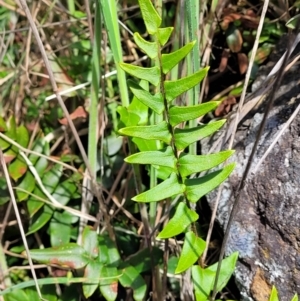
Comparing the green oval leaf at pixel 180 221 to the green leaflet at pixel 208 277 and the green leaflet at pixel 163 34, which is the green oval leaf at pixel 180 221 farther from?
the green leaflet at pixel 163 34

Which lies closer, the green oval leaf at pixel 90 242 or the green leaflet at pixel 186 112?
the green leaflet at pixel 186 112

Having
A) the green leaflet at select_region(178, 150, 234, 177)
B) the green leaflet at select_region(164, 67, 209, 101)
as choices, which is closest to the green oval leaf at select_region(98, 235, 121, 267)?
the green leaflet at select_region(178, 150, 234, 177)

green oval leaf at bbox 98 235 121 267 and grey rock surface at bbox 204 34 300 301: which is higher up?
grey rock surface at bbox 204 34 300 301

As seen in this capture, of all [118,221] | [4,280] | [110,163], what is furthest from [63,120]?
[4,280]

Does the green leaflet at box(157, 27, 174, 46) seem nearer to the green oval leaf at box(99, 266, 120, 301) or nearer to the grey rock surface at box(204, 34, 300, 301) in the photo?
the grey rock surface at box(204, 34, 300, 301)

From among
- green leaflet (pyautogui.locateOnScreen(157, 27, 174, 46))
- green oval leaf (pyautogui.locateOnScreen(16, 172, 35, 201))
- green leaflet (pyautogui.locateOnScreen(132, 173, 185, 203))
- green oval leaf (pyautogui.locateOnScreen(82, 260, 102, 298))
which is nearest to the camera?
green leaflet (pyautogui.locateOnScreen(157, 27, 174, 46))

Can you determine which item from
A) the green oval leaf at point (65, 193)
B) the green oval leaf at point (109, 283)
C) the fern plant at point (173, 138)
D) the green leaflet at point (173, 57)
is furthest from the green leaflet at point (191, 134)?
the green oval leaf at point (65, 193)
